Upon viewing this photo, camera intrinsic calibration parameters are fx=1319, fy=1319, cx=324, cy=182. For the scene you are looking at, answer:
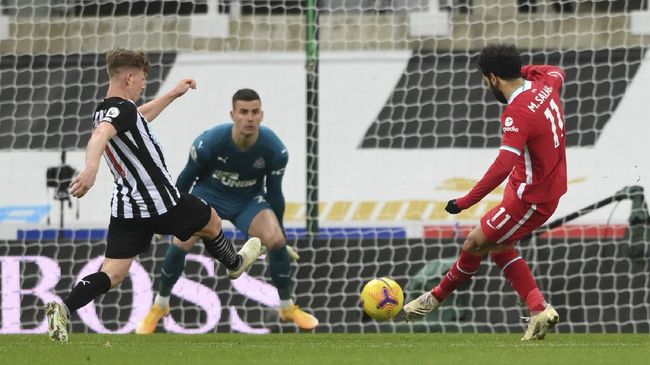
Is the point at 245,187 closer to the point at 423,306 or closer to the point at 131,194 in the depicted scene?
the point at 423,306

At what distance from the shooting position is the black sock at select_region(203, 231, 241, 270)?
7.25 m

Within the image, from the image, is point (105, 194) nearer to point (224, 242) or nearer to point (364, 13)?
point (364, 13)

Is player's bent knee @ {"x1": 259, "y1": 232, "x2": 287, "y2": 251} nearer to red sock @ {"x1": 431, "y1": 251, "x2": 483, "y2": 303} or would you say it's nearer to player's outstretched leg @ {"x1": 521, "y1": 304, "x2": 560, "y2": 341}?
red sock @ {"x1": 431, "y1": 251, "x2": 483, "y2": 303}

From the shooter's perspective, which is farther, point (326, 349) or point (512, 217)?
point (512, 217)

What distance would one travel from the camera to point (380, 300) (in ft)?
25.2

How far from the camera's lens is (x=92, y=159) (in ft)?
20.4

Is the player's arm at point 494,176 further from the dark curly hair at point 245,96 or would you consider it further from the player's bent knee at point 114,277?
the dark curly hair at point 245,96

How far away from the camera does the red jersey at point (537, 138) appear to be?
7004 millimetres

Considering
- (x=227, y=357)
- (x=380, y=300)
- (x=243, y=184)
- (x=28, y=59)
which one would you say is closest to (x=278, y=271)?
(x=243, y=184)

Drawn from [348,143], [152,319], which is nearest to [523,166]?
[152,319]

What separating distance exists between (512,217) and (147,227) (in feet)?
6.56

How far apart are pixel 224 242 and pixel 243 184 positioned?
1.91 metres

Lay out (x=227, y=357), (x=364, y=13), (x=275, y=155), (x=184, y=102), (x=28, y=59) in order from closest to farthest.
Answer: (x=227, y=357) < (x=275, y=155) < (x=28, y=59) < (x=364, y=13) < (x=184, y=102)

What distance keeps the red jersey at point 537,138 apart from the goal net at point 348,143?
2.51 m
